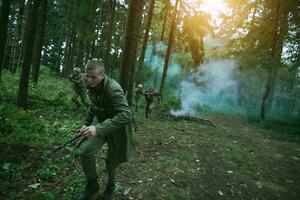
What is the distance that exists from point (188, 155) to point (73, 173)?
431 cm

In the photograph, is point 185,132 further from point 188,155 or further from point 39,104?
point 39,104

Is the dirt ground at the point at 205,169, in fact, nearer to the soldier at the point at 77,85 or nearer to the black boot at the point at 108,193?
the black boot at the point at 108,193

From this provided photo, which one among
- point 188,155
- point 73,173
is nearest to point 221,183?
point 188,155

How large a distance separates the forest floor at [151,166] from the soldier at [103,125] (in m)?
1.05

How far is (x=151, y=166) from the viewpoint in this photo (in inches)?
280

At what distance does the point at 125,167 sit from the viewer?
6.64m

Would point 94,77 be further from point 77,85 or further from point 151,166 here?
point 77,85

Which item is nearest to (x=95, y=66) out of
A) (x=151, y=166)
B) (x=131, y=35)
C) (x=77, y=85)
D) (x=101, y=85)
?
(x=101, y=85)

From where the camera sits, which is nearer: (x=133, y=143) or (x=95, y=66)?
(x=95, y=66)

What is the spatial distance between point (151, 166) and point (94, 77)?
3909 mm

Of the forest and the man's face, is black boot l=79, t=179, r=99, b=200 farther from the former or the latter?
the man's face

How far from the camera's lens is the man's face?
152 inches

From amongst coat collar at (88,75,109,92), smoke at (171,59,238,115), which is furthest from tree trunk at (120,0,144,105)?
smoke at (171,59,238,115)

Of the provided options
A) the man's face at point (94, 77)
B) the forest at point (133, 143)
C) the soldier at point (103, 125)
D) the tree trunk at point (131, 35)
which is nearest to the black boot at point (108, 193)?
the forest at point (133, 143)
